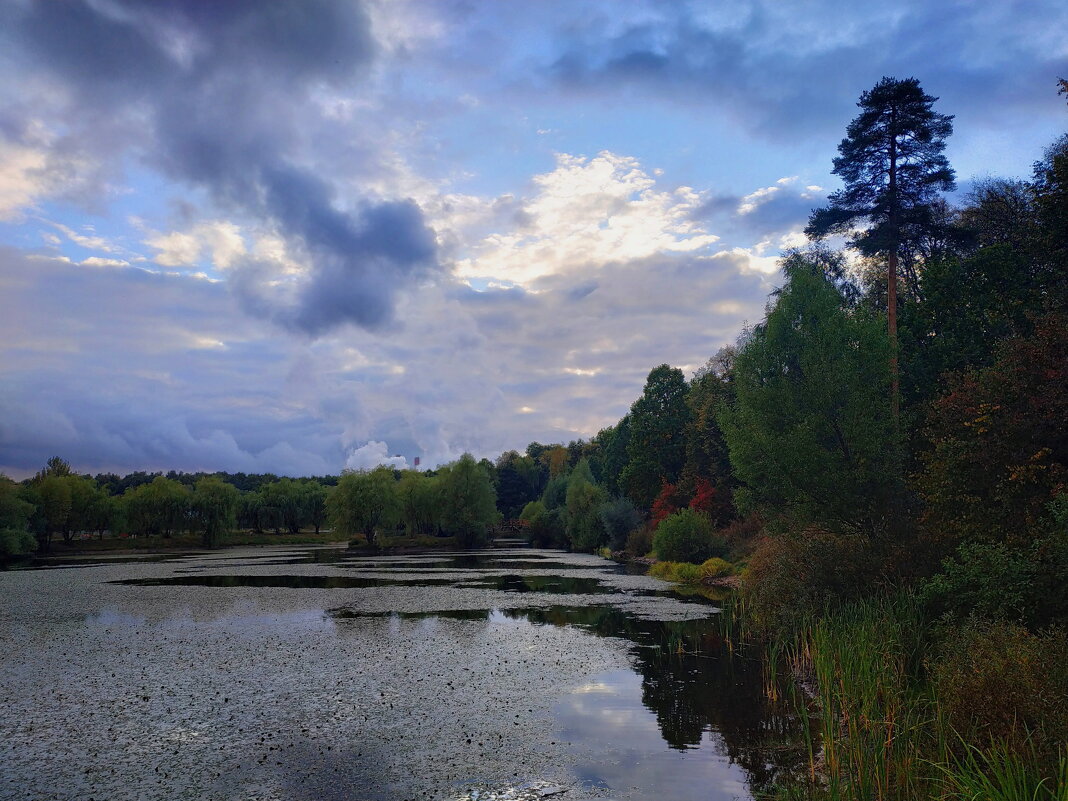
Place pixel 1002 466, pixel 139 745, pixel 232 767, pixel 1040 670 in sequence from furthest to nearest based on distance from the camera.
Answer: pixel 1002 466
pixel 139 745
pixel 232 767
pixel 1040 670

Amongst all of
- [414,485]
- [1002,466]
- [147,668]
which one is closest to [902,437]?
[1002,466]

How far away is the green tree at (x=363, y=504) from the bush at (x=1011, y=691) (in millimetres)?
85827

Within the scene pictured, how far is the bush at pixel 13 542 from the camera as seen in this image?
71.5 m

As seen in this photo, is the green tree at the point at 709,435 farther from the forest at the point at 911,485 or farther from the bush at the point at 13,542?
the bush at the point at 13,542

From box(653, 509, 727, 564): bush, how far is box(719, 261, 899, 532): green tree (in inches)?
862

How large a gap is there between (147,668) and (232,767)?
394 inches

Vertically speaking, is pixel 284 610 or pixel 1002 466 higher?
pixel 1002 466

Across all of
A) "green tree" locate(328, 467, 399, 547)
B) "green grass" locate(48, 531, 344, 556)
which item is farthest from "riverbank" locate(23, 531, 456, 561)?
"green tree" locate(328, 467, 399, 547)

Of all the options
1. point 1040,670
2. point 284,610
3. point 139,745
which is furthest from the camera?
point 284,610

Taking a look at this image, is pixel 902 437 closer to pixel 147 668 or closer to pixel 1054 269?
pixel 1054 269

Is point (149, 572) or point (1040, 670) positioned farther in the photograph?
point (149, 572)

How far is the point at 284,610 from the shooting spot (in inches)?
1289

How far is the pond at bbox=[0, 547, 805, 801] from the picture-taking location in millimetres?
11719

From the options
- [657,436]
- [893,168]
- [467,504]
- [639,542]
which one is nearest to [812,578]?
[893,168]
